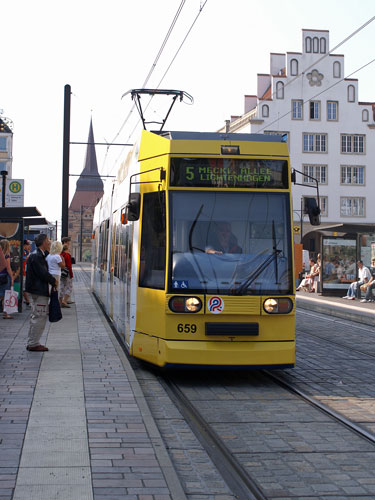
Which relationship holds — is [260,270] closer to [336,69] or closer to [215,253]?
[215,253]

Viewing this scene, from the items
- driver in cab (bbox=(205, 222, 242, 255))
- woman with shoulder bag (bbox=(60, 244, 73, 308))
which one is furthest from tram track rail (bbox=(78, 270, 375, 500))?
woman with shoulder bag (bbox=(60, 244, 73, 308))

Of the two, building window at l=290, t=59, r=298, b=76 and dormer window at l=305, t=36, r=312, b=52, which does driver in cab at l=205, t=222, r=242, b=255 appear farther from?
dormer window at l=305, t=36, r=312, b=52

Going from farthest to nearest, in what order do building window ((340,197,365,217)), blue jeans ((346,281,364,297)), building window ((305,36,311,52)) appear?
building window ((340,197,365,217)), building window ((305,36,311,52)), blue jeans ((346,281,364,297))

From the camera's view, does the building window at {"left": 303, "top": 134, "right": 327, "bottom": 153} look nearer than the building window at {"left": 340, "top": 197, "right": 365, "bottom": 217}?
Yes

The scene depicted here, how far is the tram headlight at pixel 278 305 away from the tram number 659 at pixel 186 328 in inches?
33.7

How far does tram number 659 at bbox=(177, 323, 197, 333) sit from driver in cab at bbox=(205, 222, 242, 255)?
89 cm

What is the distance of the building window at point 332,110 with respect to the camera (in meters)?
62.2

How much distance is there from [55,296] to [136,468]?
20.3 feet

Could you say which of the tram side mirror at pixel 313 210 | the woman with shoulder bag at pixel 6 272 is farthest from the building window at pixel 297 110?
the tram side mirror at pixel 313 210

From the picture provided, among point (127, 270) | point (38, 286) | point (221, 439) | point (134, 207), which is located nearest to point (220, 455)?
point (221, 439)

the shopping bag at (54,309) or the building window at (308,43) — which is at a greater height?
the building window at (308,43)

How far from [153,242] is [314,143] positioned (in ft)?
180

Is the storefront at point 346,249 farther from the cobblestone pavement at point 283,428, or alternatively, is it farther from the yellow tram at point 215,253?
the yellow tram at point 215,253

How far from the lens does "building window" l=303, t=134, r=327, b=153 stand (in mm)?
62062
